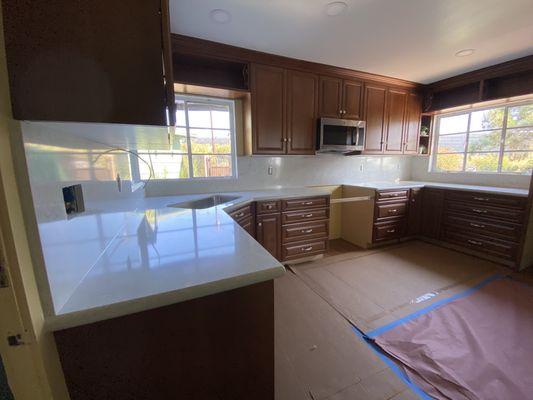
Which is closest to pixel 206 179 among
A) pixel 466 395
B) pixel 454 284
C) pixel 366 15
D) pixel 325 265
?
pixel 325 265

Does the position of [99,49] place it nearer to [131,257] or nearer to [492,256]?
[131,257]

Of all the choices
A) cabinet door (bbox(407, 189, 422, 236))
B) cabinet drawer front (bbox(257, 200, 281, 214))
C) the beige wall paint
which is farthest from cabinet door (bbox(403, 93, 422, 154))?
the beige wall paint

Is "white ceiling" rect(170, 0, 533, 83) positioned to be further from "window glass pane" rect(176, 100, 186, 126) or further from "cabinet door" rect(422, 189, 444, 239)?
"cabinet door" rect(422, 189, 444, 239)

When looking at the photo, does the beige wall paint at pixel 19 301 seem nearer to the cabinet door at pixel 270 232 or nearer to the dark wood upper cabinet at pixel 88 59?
the dark wood upper cabinet at pixel 88 59

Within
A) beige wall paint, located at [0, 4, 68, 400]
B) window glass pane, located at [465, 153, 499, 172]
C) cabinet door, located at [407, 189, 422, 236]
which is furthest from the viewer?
cabinet door, located at [407, 189, 422, 236]

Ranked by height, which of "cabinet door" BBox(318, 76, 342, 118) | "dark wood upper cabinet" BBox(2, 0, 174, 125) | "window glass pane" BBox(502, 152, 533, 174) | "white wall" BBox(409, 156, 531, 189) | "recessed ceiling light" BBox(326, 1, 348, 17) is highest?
"recessed ceiling light" BBox(326, 1, 348, 17)

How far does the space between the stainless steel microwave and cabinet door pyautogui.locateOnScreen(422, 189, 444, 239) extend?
4.30ft

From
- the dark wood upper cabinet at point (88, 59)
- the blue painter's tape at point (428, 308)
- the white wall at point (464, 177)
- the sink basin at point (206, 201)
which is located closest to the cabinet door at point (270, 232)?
the sink basin at point (206, 201)

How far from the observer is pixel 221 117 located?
2.67 metres

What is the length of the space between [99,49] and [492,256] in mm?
3995

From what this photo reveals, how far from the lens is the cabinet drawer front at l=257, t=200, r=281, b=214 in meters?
2.38

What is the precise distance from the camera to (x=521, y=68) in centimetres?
249

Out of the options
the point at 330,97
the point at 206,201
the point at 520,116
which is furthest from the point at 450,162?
the point at 206,201

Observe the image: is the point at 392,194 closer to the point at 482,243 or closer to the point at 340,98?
the point at 482,243
